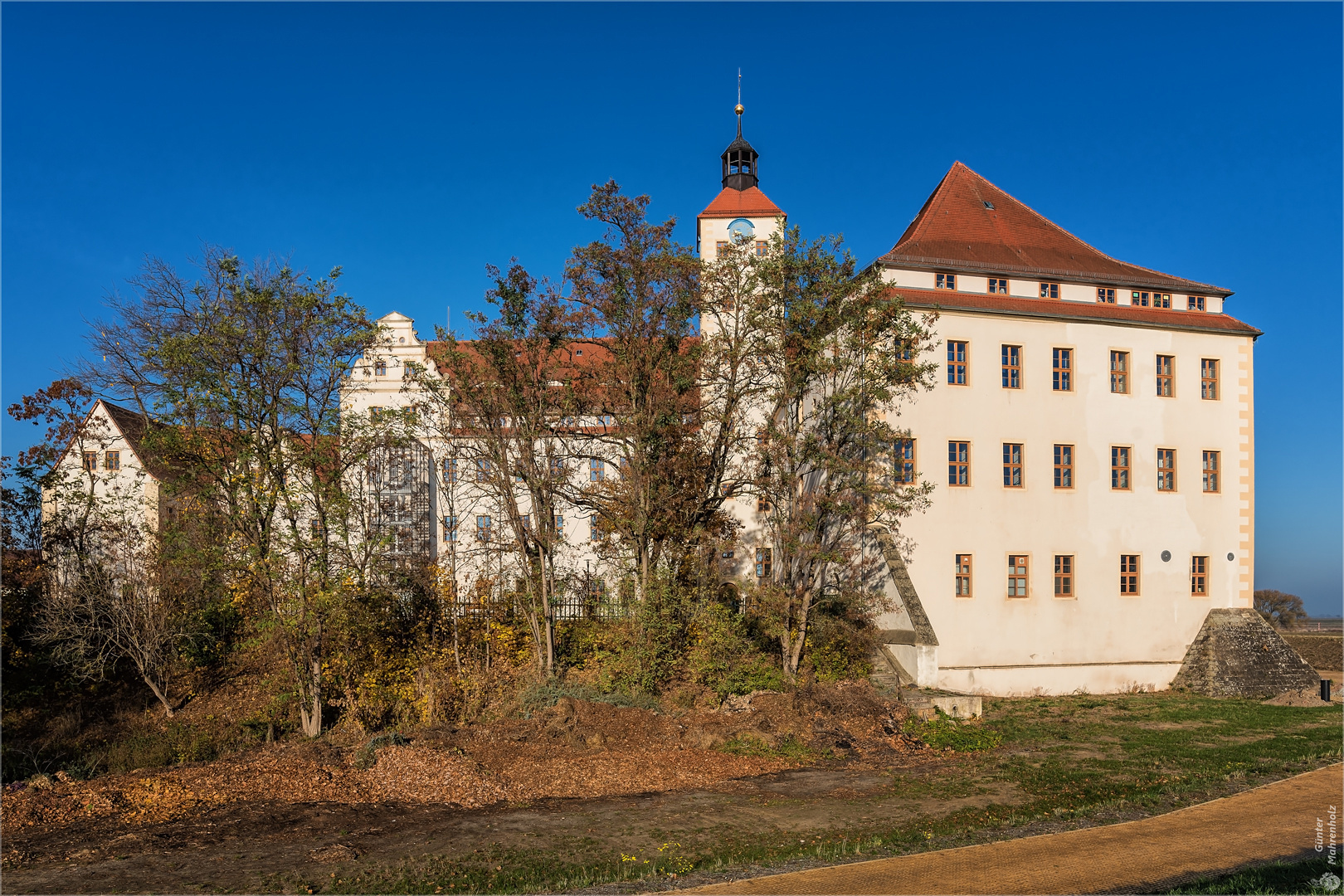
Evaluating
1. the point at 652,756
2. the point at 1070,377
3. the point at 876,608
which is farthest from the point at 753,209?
the point at 652,756

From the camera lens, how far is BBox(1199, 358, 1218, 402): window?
83.1 feet

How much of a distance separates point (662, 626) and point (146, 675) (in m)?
11.2

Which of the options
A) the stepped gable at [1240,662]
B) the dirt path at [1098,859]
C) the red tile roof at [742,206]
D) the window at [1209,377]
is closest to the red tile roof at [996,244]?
the window at [1209,377]

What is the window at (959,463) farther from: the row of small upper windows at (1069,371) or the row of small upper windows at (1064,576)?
the row of small upper windows at (1064,576)

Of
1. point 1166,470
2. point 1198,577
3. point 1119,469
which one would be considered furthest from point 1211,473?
point 1119,469

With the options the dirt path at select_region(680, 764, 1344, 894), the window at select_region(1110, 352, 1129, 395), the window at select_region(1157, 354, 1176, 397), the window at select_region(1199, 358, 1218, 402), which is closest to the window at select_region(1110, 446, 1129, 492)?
the window at select_region(1110, 352, 1129, 395)

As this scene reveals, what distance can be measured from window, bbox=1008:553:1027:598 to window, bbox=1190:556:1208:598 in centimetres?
560

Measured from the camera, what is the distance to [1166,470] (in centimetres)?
2488

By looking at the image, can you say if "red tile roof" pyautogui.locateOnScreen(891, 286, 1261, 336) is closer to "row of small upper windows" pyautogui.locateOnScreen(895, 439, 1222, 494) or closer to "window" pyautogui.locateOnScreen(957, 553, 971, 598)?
"row of small upper windows" pyautogui.locateOnScreen(895, 439, 1222, 494)

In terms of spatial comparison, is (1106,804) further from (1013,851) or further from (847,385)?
(847,385)

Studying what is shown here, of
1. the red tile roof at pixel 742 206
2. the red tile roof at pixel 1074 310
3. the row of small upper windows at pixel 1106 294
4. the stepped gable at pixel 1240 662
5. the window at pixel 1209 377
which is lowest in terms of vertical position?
the stepped gable at pixel 1240 662

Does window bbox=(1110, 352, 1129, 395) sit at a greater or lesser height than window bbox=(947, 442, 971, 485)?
greater

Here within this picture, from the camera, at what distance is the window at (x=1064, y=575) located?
77.8 ft

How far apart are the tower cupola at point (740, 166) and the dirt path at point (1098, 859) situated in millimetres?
29636
